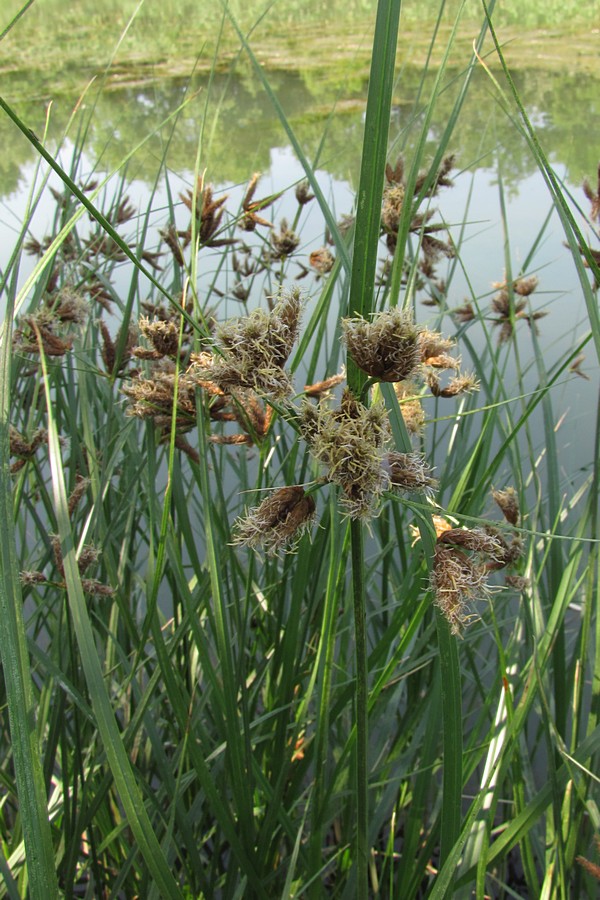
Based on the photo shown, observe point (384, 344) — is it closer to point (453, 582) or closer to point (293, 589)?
point (453, 582)

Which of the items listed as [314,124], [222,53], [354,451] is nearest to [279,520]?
[354,451]

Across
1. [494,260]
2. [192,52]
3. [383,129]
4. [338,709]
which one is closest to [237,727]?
[338,709]

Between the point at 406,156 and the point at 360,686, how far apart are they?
5.80 meters

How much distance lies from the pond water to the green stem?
1.92 metres

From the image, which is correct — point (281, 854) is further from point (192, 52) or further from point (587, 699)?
point (192, 52)

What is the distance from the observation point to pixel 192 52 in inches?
392

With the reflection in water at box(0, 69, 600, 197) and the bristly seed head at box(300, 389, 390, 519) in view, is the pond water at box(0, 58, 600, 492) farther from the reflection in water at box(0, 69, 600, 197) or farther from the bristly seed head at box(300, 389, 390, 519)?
the bristly seed head at box(300, 389, 390, 519)

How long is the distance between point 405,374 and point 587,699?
1.61 metres

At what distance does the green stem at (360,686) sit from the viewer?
0.52 m

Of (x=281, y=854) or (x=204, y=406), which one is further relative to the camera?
(x=281, y=854)

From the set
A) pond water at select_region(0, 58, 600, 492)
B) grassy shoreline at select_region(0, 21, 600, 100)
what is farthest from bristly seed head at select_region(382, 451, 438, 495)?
grassy shoreline at select_region(0, 21, 600, 100)

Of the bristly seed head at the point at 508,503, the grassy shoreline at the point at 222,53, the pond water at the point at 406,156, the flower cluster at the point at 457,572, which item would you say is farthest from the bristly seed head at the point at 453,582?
the grassy shoreline at the point at 222,53

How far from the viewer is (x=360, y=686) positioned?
0.55 metres

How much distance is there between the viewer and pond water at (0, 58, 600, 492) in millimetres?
3076
